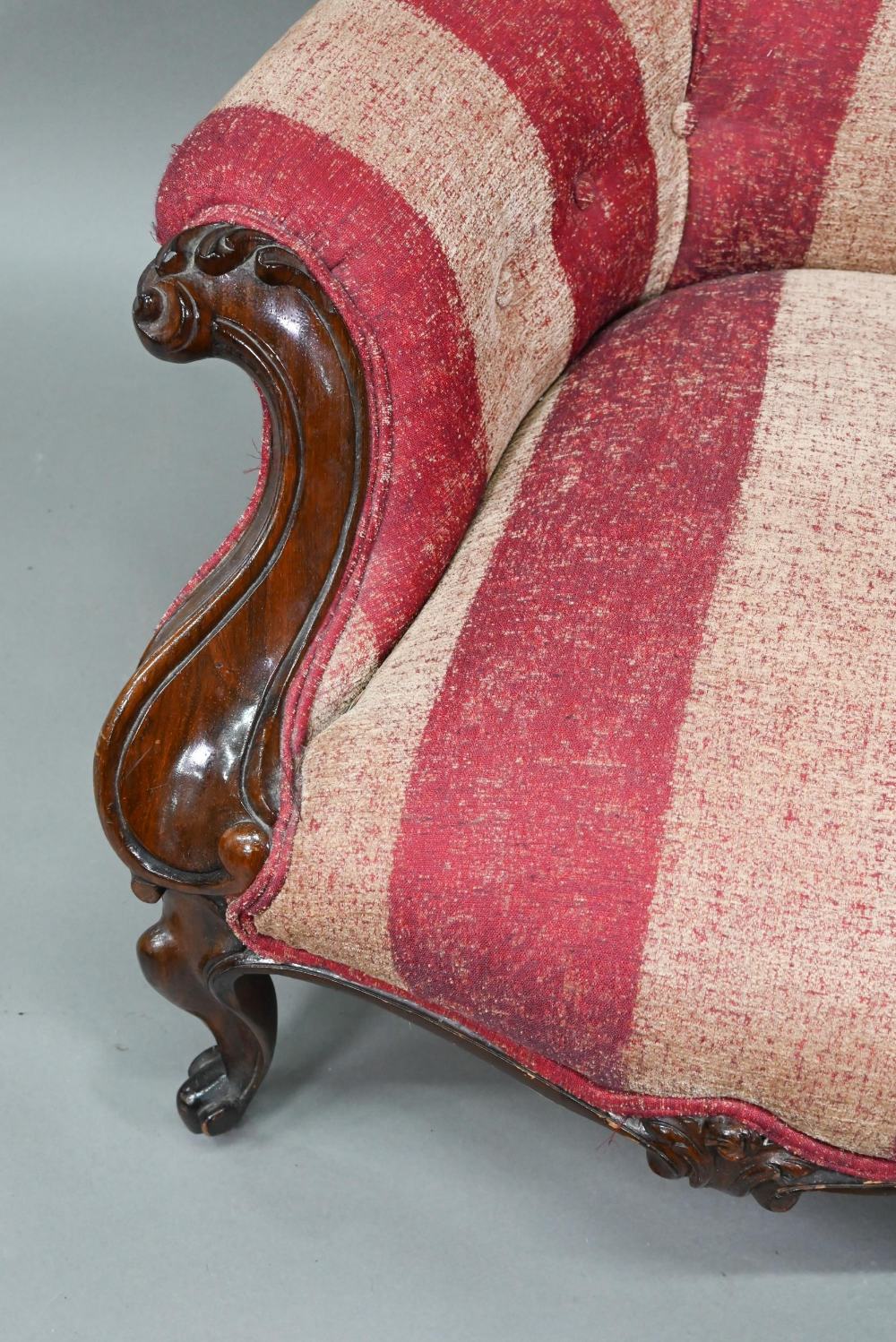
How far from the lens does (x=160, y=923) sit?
106 cm

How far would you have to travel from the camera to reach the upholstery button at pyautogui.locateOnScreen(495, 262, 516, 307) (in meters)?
1.08

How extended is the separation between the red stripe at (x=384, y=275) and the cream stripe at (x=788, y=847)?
19 centimetres

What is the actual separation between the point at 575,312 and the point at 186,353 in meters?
0.35

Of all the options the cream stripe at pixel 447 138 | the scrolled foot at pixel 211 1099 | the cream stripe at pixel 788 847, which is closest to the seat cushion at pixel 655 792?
the cream stripe at pixel 788 847

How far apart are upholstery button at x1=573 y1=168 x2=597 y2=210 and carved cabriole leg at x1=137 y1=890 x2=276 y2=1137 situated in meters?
0.55

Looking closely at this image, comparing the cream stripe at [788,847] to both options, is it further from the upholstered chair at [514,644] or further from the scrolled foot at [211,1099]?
the scrolled foot at [211,1099]

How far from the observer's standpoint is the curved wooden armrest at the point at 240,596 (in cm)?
93

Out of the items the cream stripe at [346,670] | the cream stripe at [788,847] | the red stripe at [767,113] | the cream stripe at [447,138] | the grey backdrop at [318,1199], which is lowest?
the grey backdrop at [318,1199]

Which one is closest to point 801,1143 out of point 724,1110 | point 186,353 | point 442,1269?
point 724,1110

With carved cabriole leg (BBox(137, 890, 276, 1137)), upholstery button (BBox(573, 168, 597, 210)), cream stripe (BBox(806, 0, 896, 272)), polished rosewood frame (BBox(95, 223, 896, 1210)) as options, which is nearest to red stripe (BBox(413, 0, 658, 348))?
upholstery button (BBox(573, 168, 597, 210))

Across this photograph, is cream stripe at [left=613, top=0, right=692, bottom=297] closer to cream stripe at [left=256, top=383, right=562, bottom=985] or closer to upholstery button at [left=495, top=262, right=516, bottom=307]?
upholstery button at [left=495, top=262, right=516, bottom=307]

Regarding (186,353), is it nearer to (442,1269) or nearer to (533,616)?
(533,616)

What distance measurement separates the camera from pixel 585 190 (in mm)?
1163

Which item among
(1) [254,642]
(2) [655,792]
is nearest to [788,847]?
(2) [655,792]
